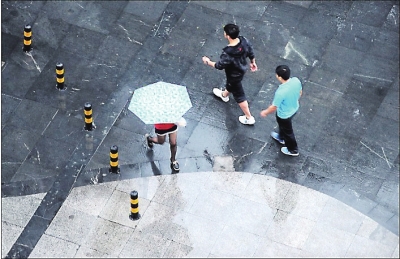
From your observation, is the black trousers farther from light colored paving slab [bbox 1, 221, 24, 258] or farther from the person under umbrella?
light colored paving slab [bbox 1, 221, 24, 258]

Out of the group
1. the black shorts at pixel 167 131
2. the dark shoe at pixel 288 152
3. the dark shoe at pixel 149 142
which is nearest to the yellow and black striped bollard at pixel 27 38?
the dark shoe at pixel 149 142

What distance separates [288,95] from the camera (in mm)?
17078

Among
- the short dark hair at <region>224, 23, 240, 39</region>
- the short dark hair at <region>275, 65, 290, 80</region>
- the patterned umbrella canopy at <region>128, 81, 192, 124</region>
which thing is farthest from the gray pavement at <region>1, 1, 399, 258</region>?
the short dark hair at <region>224, 23, 240, 39</region>

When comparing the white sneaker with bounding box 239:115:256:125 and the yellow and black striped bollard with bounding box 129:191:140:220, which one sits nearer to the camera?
the yellow and black striped bollard with bounding box 129:191:140:220

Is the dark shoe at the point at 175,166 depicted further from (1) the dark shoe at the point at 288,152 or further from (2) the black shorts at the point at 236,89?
(1) the dark shoe at the point at 288,152

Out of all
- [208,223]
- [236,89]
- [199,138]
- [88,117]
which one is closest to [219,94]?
[236,89]

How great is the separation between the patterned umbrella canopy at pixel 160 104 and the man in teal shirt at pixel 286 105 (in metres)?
1.62

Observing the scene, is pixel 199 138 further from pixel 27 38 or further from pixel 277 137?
pixel 27 38

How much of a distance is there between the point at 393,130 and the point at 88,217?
609 centimetres

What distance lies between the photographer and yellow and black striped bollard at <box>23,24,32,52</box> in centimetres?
1965

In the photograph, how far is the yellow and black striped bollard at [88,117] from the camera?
18.0m

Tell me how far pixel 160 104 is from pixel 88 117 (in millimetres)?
2245

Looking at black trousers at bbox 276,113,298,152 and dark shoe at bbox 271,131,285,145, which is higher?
black trousers at bbox 276,113,298,152

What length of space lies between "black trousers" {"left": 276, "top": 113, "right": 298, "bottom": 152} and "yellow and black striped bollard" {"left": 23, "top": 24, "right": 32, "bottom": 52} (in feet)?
18.0
